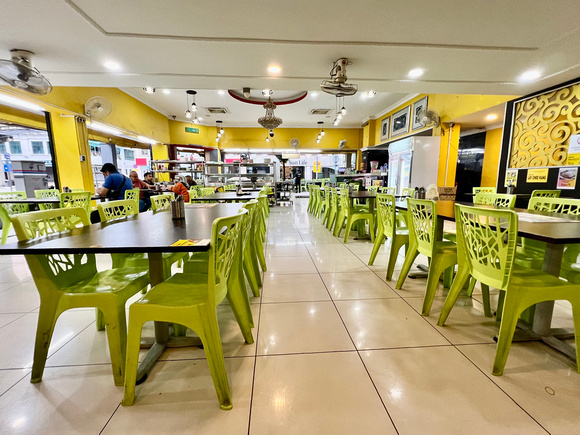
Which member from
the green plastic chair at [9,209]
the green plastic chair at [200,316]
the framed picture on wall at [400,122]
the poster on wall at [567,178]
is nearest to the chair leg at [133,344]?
the green plastic chair at [200,316]

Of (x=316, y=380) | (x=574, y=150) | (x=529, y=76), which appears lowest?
(x=316, y=380)

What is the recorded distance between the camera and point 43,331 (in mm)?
1369

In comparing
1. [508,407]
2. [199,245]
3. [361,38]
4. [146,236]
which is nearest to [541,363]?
[508,407]

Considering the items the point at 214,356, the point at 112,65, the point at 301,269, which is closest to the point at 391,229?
the point at 301,269

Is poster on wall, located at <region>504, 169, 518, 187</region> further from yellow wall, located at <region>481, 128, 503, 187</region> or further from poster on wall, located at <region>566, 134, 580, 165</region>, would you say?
yellow wall, located at <region>481, 128, 503, 187</region>

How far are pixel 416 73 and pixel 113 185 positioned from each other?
18.1 ft

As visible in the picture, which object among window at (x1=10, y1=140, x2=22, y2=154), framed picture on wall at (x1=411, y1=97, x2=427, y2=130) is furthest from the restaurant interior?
framed picture on wall at (x1=411, y1=97, x2=427, y2=130)

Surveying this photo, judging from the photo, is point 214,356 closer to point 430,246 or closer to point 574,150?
point 430,246

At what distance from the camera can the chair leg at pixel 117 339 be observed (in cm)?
133

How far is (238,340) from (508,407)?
5.22 feet

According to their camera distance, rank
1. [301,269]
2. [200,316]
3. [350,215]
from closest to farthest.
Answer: [200,316]
[301,269]
[350,215]

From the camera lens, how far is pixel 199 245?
3.92 ft

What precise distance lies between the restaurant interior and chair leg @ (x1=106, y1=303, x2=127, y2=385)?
12 millimetres

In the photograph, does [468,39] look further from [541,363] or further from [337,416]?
[337,416]
